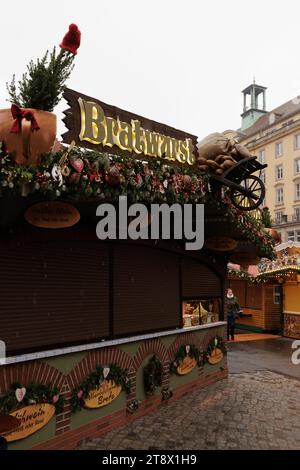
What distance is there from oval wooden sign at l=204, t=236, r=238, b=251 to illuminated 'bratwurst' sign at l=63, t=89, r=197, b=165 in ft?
8.22

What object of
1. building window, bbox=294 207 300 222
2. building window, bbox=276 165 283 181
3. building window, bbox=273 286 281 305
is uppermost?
building window, bbox=276 165 283 181

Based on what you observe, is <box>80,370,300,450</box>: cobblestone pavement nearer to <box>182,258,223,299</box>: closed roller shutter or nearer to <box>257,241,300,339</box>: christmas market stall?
<box>182,258,223,299</box>: closed roller shutter

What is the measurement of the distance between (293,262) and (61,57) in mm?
13866

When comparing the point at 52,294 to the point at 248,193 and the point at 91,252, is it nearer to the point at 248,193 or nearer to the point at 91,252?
the point at 91,252

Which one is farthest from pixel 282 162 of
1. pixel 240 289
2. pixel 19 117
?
pixel 19 117

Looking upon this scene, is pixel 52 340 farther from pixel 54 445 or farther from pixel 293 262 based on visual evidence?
pixel 293 262

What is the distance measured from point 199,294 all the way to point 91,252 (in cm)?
408

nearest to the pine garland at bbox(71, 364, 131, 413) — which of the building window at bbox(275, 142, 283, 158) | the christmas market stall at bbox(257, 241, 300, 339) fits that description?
the christmas market stall at bbox(257, 241, 300, 339)

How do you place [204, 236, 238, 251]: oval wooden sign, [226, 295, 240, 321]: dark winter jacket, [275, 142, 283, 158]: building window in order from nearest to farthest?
1. [204, 236, 238, 251]: oval wooden sign
2. [226, 295, 240, 321]: dark winter jacket
3. [275, 142, 283, 158]: building window

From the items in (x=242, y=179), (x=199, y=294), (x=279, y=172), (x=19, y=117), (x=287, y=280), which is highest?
(x=279, y=172)

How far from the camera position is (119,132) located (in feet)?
20.8

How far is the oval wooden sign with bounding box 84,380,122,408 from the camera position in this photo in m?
6.54

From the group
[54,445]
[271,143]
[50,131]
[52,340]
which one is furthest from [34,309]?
[271,143]

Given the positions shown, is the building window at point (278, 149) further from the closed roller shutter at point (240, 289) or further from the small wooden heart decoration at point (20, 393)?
the small wooden heart decoration at point (20, 393)
